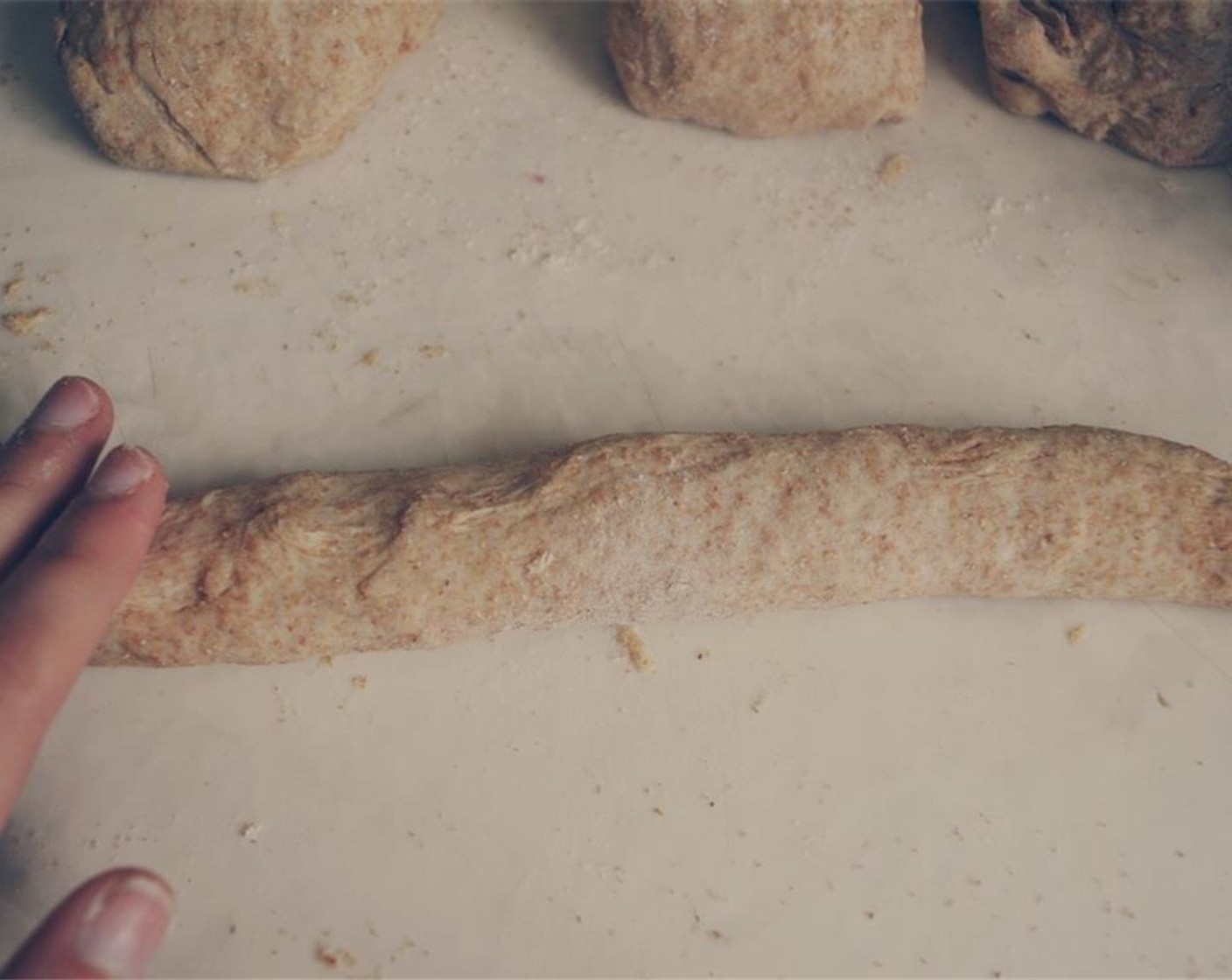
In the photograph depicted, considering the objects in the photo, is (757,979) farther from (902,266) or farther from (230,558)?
(902,266)

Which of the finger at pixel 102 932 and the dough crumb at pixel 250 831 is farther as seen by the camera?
the dough crumb at pixel 250 831

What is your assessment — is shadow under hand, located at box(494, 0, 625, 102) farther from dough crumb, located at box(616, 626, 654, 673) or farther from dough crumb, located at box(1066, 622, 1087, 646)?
dough crumb, located at box(1066, 622, 1087, 646)

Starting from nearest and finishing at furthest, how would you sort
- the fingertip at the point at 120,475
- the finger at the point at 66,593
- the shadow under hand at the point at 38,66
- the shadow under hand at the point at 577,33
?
1. the finger at the point at 66,593
2. the fingertip at the point at 120,475
3. the shadow under hand at the point at 38,66
4. the shadow under hand at the point at 577,33

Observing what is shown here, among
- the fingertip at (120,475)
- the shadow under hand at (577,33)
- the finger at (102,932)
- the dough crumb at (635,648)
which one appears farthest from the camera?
the shadow under hand at (577,33)

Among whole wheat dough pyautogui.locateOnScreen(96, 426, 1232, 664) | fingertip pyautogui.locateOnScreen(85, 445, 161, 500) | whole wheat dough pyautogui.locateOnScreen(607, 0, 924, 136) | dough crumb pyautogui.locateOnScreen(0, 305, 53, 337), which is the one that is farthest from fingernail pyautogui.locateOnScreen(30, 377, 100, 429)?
whole wheat dough pyautogui.locateOnScreen(607, 0, 924, 136)

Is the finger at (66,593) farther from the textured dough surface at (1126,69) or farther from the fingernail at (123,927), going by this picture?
the textured dough surface at (1126,69)

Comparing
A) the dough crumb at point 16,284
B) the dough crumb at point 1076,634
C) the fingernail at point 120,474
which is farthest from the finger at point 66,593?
the dough crumb at point 1076,634
